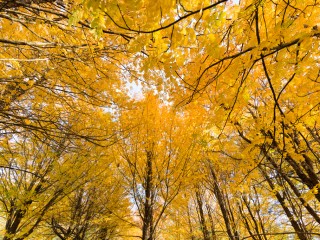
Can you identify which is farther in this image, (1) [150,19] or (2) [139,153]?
(2) [139,153]

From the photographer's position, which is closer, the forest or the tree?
the forest

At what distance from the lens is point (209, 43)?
1.81 m

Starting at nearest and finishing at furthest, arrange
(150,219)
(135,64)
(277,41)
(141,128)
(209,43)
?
(277,41)
(209,43)
(135,64)
(150,219)
(141,128)

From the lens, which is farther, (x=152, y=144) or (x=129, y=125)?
(x=152, y=144)

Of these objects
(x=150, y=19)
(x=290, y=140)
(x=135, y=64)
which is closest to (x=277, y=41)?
(x=150, y=19)

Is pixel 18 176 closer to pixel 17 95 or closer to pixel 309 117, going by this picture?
pixel 17 95

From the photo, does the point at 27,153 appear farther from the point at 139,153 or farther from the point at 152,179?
the point at 152,179

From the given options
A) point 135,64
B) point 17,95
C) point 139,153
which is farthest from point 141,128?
point 17,95

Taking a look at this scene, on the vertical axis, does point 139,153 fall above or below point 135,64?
below

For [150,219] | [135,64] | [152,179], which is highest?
[135,64]

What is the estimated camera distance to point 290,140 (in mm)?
3391

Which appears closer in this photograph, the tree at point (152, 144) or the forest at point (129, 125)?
the forest at point (129, 125)

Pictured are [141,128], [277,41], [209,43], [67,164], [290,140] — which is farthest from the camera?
[141,128]

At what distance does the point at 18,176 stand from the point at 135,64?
4.08 m
